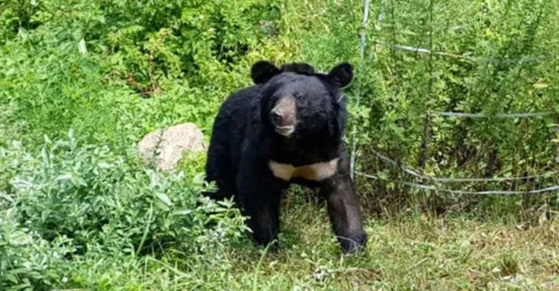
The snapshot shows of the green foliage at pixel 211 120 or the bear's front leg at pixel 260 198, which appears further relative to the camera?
the bear's front leg at pixel 260 198

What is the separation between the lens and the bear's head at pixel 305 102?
5.65 metres

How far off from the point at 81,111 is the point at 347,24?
72.2 inches

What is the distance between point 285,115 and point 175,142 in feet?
5.66

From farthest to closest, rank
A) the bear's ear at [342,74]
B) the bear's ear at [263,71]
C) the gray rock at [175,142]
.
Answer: the gray rock at [175,142] → the bear's ear at [263,71] → the bear's ear at [342,74]

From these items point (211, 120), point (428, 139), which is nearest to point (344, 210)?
point (428, 139)

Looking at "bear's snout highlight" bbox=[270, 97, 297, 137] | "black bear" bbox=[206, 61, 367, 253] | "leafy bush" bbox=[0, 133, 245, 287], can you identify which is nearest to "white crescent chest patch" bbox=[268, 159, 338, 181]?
"black bear" bbox=[206, 61, 367, 253]

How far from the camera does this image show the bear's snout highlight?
5608 mm

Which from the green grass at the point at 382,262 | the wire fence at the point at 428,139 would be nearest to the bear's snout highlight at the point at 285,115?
the green grass at the point at 382,262

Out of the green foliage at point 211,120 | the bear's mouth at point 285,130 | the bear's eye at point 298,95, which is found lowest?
the green foliage at point 211,120

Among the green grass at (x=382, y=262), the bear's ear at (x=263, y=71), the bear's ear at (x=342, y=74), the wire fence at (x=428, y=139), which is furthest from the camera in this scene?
the wire fence at (x=428, y=139)

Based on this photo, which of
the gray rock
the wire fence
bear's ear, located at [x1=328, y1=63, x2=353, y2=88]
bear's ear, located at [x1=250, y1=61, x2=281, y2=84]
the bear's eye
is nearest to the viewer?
the bear's eye

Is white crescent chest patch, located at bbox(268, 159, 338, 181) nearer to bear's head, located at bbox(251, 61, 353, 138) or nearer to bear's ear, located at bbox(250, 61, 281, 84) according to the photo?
bear's head, located at bbox(251, 61, 353, 138)

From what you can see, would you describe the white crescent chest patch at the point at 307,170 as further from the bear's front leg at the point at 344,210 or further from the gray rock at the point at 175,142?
the gray rock at the point at 175,142

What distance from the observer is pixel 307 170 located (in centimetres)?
585
